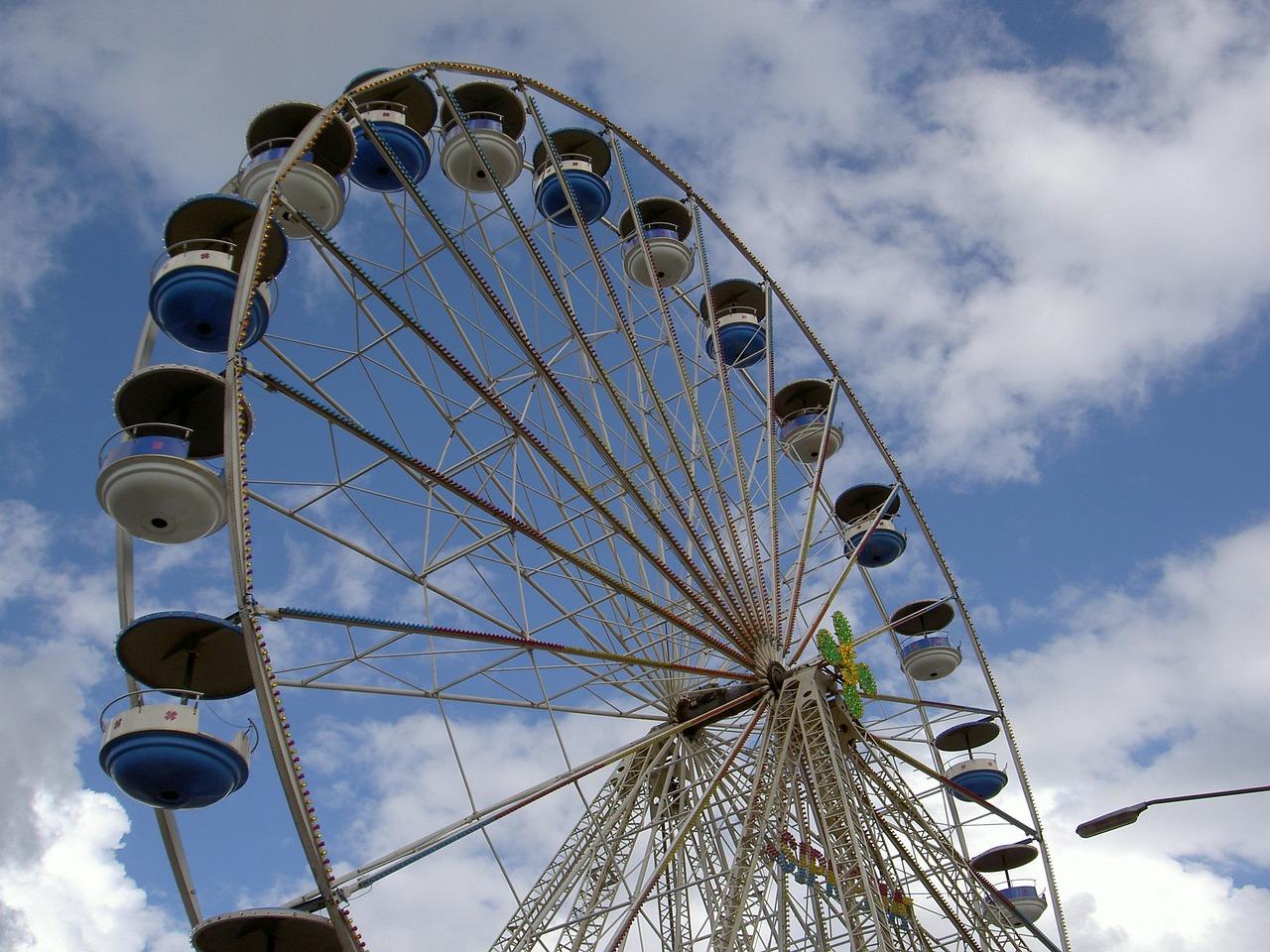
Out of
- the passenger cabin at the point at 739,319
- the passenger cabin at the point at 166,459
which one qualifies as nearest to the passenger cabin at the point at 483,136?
the passenger cabin at the point at 739,319

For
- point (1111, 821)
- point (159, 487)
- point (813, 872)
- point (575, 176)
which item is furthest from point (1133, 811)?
point (575, 176)

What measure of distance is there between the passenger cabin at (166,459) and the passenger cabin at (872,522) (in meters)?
10.5

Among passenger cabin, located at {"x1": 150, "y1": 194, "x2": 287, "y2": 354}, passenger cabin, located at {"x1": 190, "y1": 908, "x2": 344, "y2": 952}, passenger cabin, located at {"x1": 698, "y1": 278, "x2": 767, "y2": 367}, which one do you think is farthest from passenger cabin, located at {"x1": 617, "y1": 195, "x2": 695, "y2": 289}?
passenger cabin, located at {"x1": 190, "y1": 908, "x2": 344, "y2": 952}

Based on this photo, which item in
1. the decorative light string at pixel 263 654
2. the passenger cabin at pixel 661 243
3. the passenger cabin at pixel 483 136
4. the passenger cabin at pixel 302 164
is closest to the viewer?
the decorative light string at pixel 263 654

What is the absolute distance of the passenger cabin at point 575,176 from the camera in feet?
56.8

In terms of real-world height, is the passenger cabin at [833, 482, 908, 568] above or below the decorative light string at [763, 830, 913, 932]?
above

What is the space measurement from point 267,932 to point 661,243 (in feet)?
40.0

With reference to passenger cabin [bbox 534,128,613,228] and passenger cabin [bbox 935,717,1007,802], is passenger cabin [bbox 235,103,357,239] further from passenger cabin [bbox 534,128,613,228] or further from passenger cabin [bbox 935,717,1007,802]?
passenger cabin [bbox 935,717,1007,802]

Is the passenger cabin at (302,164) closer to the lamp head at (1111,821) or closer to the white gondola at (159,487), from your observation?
the white gondola at (159,487)

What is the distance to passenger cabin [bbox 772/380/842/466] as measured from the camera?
1942cm

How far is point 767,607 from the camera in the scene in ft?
48.9

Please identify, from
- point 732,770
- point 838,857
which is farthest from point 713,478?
point 838,857

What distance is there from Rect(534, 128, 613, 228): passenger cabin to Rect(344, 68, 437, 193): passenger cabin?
249 cm

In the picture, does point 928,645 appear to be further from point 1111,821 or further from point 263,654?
point 263,654
